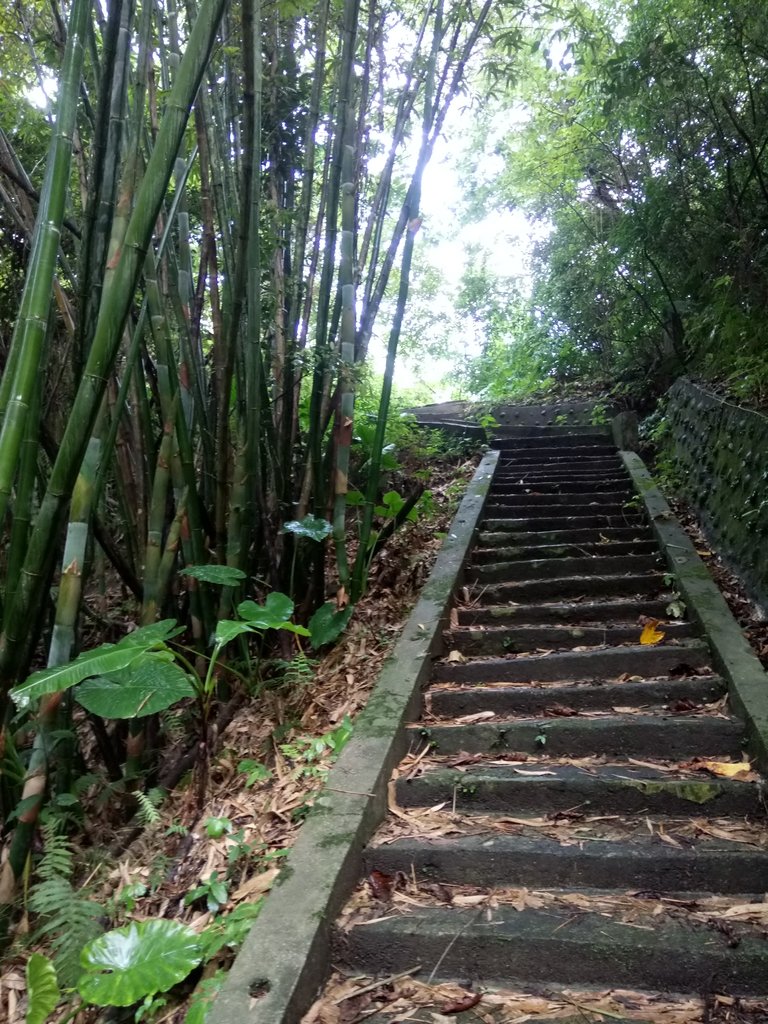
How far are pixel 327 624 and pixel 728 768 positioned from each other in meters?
1.76

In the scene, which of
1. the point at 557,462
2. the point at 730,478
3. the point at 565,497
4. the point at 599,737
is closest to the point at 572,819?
the point at 599,737

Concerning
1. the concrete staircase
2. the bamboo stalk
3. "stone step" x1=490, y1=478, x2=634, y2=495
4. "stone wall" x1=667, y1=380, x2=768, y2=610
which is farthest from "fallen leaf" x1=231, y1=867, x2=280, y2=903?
"stone step" x1=490, y1=478, x2=634, y2=495

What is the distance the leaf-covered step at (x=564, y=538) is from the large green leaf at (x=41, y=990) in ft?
11.8

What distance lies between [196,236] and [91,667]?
3.41m

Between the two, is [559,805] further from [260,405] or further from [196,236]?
[196,236]

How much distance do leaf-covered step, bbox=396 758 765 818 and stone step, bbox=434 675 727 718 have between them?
416 millimetres

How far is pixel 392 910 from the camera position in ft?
6.72

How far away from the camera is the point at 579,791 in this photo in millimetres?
2492

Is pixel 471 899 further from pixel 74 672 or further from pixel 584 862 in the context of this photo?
pixel 74 672

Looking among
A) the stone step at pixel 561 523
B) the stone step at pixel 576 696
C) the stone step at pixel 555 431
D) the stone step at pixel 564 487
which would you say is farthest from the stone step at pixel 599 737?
the stone step at pixel 555 431

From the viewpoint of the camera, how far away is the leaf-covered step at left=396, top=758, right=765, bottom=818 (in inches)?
93.8

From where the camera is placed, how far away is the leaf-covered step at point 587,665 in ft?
10.7

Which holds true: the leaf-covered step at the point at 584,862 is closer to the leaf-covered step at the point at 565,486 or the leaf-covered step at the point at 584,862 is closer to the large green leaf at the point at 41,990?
the large green leaf at the point at 41,990

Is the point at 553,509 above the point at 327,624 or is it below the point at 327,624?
above
